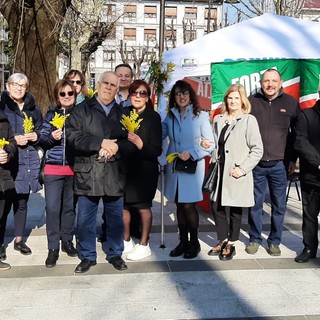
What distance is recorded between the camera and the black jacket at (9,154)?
4.29 m

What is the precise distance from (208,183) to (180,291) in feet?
3.89

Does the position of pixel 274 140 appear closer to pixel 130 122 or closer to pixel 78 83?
pixel 130 122

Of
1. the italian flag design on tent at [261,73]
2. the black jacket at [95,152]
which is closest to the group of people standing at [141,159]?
the black jacket at [95,152]

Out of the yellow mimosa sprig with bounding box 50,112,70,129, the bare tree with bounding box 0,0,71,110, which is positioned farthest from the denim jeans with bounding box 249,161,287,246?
the bare tree with bounding box 0,0,71,110

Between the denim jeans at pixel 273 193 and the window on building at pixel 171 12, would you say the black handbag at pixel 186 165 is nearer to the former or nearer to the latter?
the denim jeans at pixel 273 193

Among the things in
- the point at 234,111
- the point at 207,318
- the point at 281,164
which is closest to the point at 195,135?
the point at 234,111

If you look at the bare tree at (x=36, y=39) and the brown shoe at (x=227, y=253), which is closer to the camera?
the brown shoe at (x=227, y=253)

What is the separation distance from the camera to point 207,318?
3535 millimetres

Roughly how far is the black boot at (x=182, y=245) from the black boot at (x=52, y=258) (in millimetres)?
1203

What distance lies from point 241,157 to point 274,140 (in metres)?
0.45

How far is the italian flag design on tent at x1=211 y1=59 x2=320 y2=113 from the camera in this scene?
20.0 feet

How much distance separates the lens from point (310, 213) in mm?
4742

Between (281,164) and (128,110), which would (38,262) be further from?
(281,164)

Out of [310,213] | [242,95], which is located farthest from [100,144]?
[310,213]
